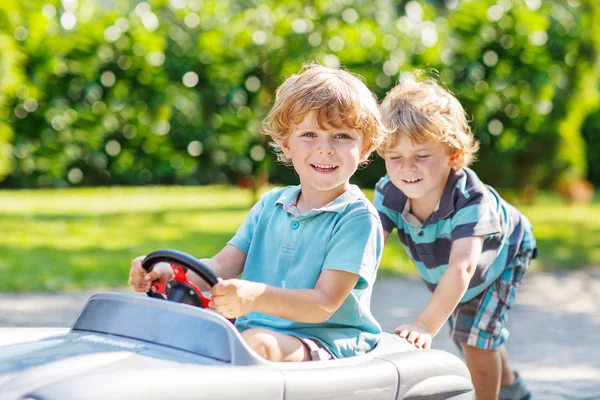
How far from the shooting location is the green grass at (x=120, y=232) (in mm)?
6824

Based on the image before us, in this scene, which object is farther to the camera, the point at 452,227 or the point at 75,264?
the point at 75,264

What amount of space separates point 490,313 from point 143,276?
5.13 ft

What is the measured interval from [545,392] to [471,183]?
1323 millimetres

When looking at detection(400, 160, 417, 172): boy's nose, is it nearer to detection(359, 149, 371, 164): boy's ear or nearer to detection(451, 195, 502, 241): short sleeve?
detection(451, 195, 502, 241): short sleeve

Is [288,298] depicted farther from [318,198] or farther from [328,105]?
[328,105]

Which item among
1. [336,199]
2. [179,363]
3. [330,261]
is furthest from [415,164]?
[179,363]

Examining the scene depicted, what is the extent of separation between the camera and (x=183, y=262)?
2.40 meters

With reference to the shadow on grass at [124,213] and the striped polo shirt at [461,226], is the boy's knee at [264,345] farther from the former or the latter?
the shadow on grass at [124,213]

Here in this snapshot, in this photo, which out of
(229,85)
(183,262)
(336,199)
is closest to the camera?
(183,262)

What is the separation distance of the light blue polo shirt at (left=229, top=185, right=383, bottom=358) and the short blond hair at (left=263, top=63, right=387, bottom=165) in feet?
0.78

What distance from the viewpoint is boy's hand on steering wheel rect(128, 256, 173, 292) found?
2.63m

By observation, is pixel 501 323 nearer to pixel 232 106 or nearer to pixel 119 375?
pixel 119 375

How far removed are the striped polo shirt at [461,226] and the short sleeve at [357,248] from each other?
0.64m

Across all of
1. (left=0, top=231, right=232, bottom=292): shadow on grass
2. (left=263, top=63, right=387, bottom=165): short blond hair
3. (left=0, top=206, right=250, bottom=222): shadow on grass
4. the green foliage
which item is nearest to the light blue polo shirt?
(left=263, top=63, right=387, bottom=165): short blond hair
